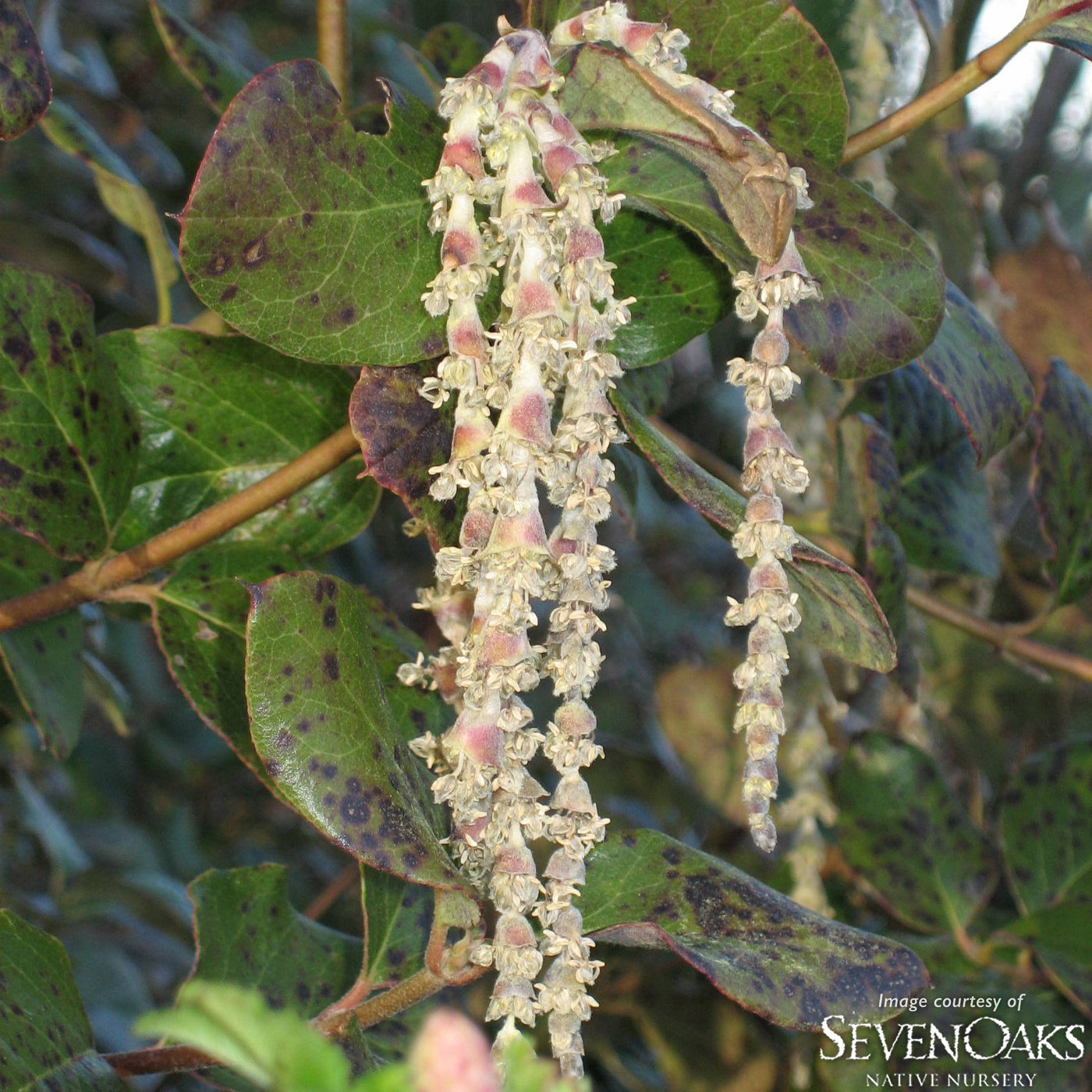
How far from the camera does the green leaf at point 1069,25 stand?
0.66 meters

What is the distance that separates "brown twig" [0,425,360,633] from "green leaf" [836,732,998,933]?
0.58 meters

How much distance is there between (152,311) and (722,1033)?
0.95 meters

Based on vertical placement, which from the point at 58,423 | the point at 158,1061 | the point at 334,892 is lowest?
the point at 334,892

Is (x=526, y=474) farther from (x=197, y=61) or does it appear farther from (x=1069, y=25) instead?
(x=197, y=61)

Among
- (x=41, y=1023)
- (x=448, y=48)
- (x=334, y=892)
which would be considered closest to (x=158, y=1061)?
(x=41, y=1023)

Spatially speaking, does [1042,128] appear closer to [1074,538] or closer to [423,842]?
[1074,538]

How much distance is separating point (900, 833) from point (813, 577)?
56cm

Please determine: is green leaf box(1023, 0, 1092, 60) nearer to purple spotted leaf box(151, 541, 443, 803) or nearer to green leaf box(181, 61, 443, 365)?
green leaf box(181, 61, 443, 365)

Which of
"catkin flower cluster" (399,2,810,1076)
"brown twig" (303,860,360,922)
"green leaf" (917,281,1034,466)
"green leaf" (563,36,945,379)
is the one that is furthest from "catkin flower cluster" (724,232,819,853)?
"brown twig" (303,860,360,922)

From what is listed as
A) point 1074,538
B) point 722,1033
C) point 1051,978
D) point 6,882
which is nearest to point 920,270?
point 1074,538

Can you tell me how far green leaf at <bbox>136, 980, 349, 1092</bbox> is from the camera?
22 cm

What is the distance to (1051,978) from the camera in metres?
0.94

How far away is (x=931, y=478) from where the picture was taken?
41.6 inches

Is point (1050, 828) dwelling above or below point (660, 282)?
below
